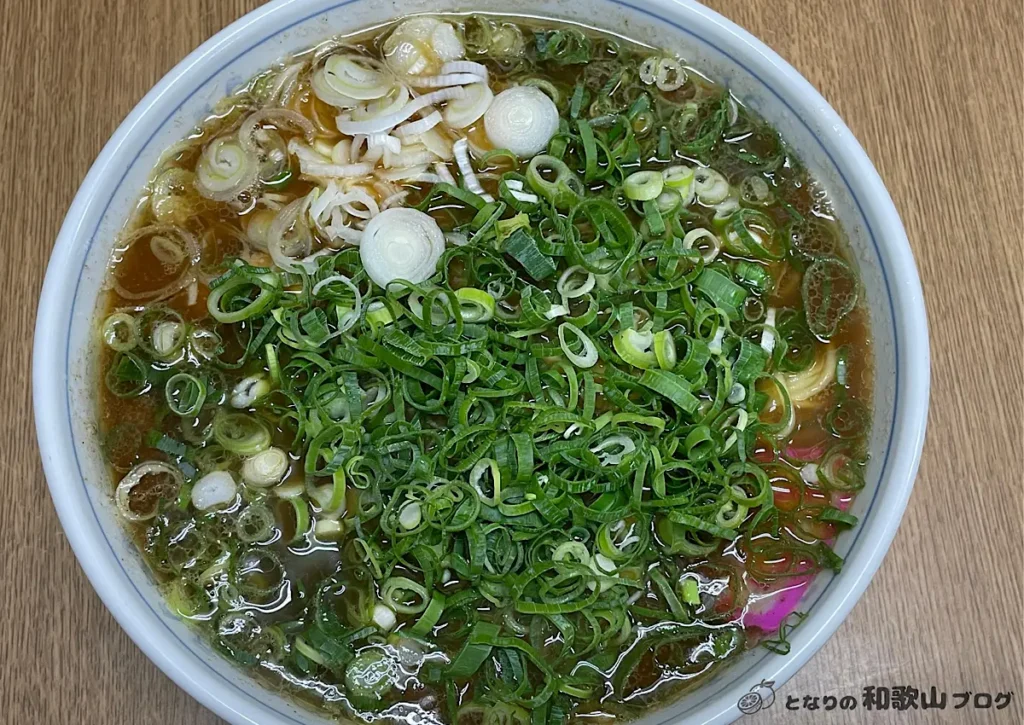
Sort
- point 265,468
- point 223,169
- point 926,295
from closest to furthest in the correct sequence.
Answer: point 265,468, point 223,169, point 926,295

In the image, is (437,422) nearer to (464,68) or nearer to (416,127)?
(416,127)

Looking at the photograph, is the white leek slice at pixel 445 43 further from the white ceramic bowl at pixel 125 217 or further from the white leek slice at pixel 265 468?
the white leek slice at pixel 265 468

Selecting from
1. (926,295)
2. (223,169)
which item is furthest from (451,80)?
(926,295)

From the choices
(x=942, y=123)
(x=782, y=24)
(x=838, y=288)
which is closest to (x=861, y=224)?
(x=838, y=288)

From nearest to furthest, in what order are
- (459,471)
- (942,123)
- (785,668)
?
1. (785,668)
2. (459,471)
3. (942,123)

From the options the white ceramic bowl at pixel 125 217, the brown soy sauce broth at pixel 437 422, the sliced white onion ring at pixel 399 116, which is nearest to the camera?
the white ceramic bowl at pixel 125 217

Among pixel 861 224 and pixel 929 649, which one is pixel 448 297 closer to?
pixel 861 224

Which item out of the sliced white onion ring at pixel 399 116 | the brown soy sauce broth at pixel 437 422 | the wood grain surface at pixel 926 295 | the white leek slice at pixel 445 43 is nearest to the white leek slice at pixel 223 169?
the brown soy sauce broth at pixel 437 422
